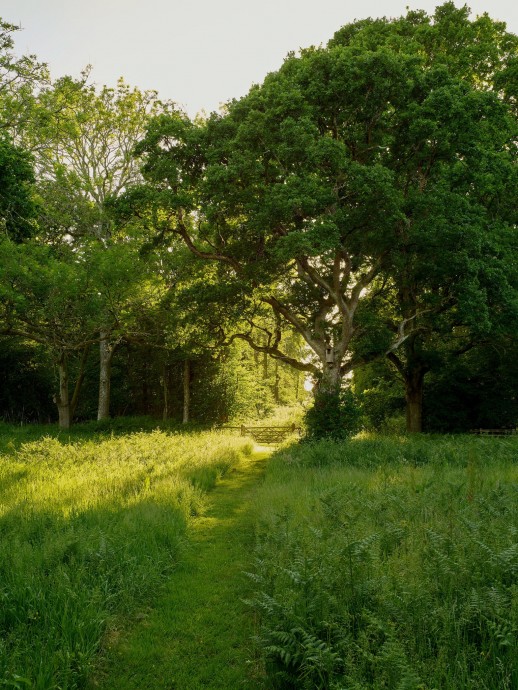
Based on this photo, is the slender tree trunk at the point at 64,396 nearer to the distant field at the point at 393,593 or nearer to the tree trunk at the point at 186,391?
the tree trunk at the point at 186,391

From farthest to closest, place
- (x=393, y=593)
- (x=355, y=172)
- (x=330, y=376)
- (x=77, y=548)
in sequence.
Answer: (x=330, y=376), (x=355, y=172), (x=77, y=548), (x=393, y=593)

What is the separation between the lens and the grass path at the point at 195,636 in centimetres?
479

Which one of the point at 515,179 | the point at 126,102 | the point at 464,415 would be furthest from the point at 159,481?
the point at 126,102

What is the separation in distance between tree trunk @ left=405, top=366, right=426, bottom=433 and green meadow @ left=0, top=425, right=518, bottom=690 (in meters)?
16.5

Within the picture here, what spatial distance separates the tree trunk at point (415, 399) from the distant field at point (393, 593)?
1885 centimetres

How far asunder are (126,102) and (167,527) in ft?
105

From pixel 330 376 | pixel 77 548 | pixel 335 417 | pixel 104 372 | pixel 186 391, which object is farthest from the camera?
pixel 186 391

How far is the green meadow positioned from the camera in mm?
4051

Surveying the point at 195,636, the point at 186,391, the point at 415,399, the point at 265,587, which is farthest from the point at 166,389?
the point at 265,587

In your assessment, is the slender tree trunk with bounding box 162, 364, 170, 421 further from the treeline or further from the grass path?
the grass path

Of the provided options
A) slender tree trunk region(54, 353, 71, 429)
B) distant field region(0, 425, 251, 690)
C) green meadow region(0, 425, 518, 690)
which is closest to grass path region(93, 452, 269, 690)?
green meadow region(0, 425, 518, 690)

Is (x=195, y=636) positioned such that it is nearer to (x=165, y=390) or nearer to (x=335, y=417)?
(x=335, y=417)

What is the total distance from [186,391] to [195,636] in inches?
1179

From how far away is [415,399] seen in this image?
1088 inches
